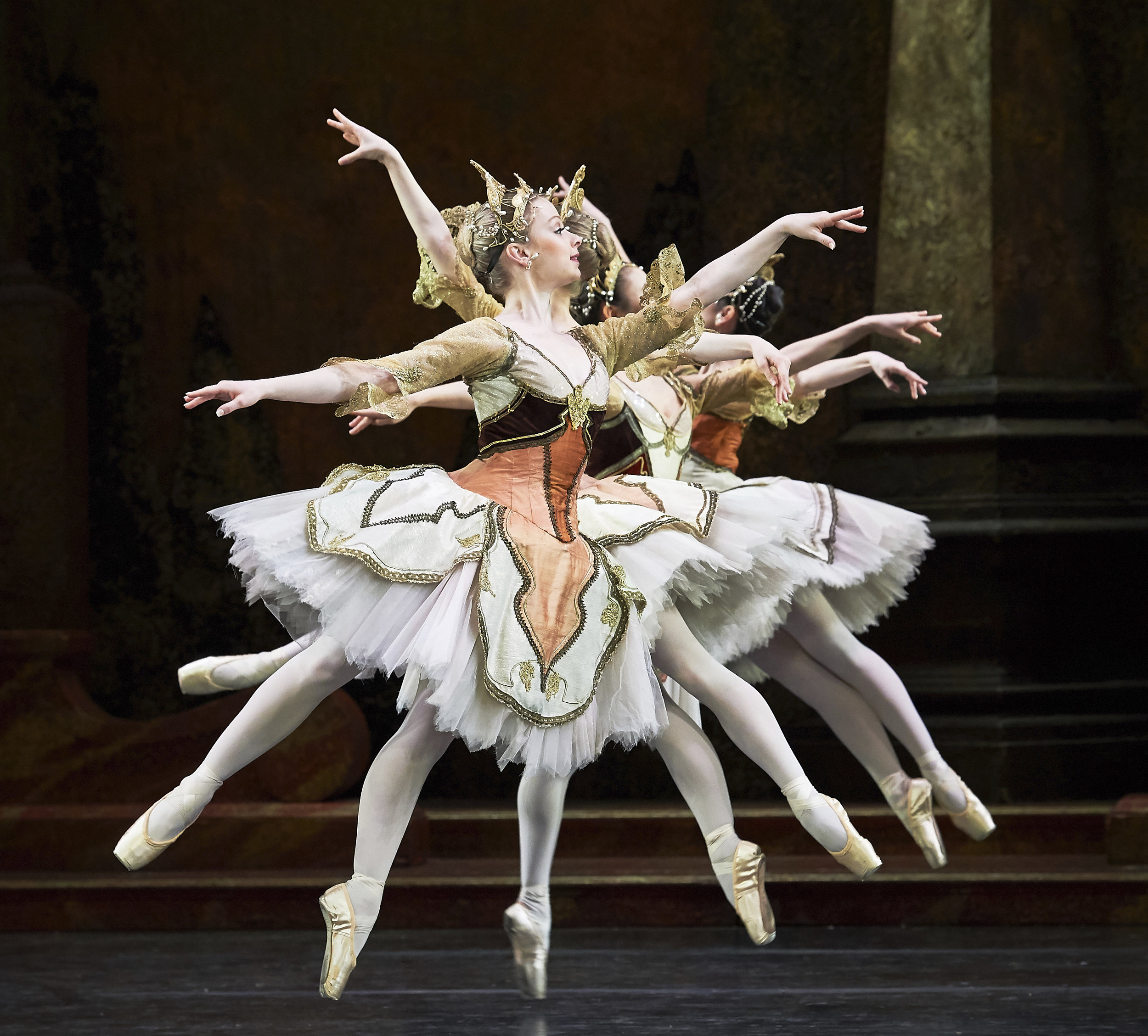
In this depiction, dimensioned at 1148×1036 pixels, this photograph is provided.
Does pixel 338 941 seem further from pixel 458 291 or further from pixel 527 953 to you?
pixel 458 291

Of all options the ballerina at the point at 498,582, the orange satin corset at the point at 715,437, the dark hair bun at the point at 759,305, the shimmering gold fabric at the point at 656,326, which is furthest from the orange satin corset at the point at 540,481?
the dark hair bun at the point at 759,305

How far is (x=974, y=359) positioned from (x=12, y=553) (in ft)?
12.0

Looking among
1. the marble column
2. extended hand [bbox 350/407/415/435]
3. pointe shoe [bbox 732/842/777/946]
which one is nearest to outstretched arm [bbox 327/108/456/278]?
extended hand [bbox 350/407/415/435]

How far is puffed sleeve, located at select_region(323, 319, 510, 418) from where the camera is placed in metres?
3.49

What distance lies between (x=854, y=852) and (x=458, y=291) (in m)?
1.56

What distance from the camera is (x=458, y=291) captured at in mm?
4129

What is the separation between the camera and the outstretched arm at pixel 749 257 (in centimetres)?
387

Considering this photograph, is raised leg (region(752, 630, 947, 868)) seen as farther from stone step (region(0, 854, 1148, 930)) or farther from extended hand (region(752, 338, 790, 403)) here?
extended hand (region(752, 338, 790, 403))

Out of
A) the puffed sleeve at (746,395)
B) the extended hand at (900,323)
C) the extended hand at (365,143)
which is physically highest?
the extended hand at (365,143)

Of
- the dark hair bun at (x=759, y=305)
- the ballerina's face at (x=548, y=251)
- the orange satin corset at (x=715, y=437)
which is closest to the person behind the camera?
the ballerina's face at (x=548, y=251)

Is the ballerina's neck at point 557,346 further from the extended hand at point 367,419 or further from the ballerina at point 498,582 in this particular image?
the extended hand at point 367,419

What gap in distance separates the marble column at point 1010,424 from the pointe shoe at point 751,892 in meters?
2.66

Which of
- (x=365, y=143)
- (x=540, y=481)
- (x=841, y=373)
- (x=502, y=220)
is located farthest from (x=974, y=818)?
(x=365, y=143)

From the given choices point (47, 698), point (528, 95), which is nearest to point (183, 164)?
point (528, 95)
